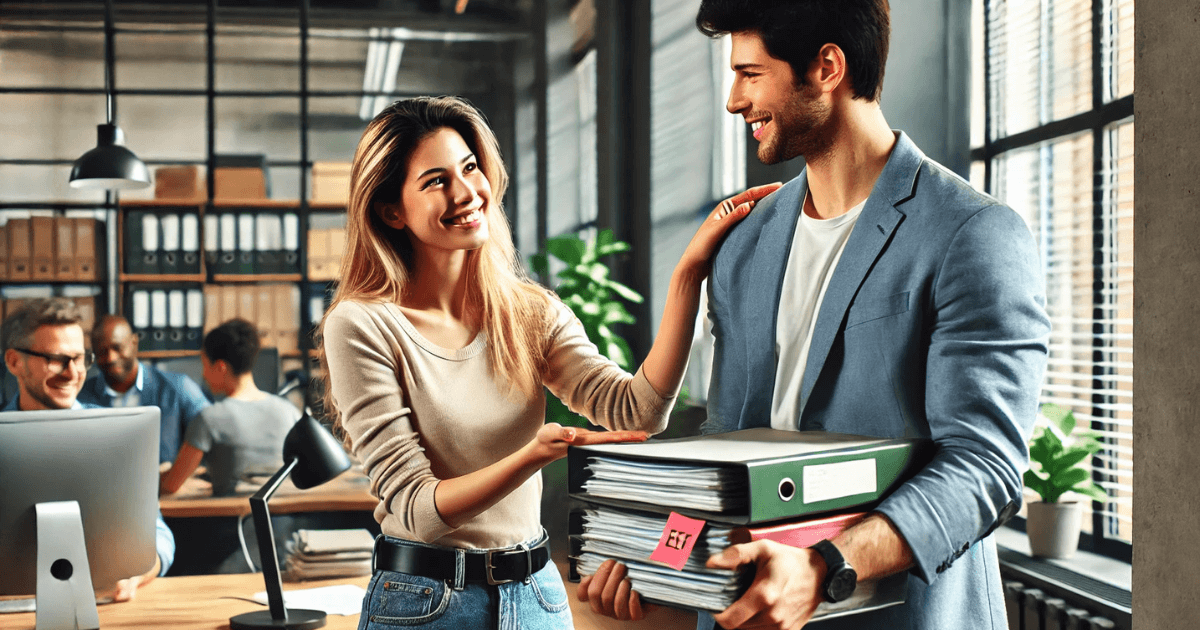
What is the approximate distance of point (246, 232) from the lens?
654 centimetres

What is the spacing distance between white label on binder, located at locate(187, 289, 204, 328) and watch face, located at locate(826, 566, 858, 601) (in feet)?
20.6

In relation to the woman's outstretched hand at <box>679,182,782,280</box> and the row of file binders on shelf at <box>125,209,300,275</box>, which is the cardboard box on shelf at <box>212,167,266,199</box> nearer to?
the row of file binders on shelf at <box>125,209,300,275</box>

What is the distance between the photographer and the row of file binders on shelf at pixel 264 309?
6.48 m

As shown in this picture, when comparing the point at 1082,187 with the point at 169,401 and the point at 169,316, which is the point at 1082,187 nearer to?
the point at 169,401

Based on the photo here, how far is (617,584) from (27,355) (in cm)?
282

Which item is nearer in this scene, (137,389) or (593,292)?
(137,389)

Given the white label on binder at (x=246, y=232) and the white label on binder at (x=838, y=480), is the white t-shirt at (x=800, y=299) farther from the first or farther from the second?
the white label on binder at (x=246, y=232)

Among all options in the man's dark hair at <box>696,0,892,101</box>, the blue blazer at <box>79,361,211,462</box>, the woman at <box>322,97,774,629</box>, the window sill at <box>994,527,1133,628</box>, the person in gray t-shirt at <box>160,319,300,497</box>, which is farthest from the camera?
→ the blue blazer at <box>79,361,211,462</box>

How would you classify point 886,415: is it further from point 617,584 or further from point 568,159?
point 568,159

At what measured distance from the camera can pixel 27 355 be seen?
10.1 feet

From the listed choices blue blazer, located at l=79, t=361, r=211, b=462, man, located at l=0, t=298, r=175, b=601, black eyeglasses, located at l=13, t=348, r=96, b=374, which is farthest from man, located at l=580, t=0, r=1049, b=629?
blue blazer, located at l=79, t=361, r=211, b=462

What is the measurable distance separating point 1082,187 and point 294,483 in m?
2.20

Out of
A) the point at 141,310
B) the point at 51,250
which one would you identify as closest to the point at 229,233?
the point at 141,310

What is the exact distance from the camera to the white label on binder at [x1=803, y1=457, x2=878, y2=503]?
33.9 inches
